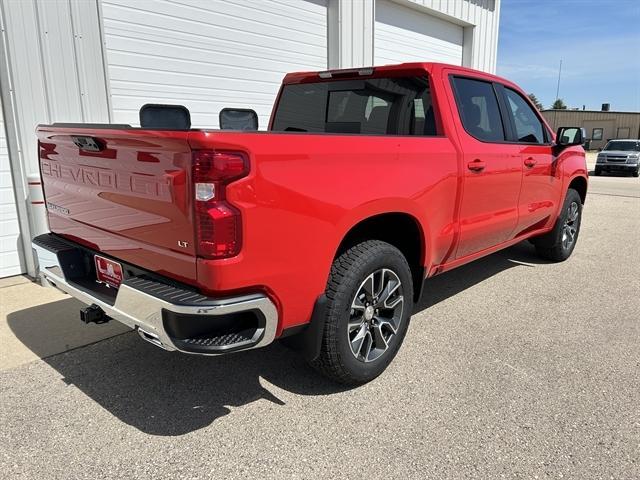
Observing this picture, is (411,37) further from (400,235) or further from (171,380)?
(171,380)

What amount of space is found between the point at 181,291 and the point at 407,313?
5.18 ft

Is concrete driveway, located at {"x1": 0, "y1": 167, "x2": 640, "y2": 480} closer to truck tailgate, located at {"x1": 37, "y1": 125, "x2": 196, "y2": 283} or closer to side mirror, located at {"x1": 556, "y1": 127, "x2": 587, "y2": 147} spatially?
truck tailgate, located at {"x1": 37, "y1": 125, "x2": 196, "y2": 283}

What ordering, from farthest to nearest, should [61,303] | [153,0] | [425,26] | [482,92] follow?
[425,26], [153,0], [61,303], [482,92]

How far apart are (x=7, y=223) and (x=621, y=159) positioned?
2281 cm

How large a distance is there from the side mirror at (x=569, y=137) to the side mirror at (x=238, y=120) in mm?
3134

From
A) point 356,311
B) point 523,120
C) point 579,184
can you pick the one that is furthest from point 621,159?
point 356,311

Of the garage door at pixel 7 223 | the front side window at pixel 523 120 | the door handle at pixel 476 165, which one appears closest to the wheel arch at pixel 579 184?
the front side window at pixel 523 120

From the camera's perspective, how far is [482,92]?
414cm

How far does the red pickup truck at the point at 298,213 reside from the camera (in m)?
2.23

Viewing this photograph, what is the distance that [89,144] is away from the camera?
2.67m

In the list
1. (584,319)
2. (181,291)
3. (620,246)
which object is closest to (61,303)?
(181,291)

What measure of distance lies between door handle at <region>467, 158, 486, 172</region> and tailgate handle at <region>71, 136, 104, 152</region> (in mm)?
2449

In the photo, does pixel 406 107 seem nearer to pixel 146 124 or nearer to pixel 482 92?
pixel 482 92

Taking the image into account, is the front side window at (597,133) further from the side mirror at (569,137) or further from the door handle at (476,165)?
the door handle at (476,165)
